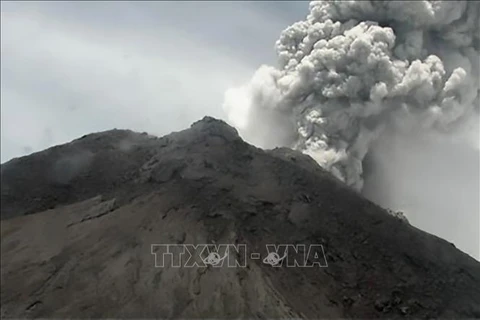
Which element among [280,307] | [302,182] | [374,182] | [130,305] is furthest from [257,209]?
[374,182]

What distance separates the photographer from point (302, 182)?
32.0 meters

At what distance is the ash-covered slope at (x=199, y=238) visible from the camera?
25.2m

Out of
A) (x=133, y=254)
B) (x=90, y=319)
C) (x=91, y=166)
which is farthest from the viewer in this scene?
(x=91, y=166)

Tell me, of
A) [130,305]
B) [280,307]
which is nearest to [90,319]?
[130,305]

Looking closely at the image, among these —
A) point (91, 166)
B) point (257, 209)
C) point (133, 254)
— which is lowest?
point (133, 254)

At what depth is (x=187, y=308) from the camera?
81.7ft

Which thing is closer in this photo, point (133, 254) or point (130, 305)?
point (130, 305)

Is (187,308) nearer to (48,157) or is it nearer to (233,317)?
(233,317)

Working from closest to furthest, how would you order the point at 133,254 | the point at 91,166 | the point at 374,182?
the point at 133,254 < the point at 91,166 < the point at 374,182

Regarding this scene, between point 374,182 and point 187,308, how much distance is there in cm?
2283

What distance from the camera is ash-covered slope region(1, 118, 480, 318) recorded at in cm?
2525

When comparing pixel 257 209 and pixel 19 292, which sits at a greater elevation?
pixel 257 209

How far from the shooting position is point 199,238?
91.9ft

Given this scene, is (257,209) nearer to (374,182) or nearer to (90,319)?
(90,319)
